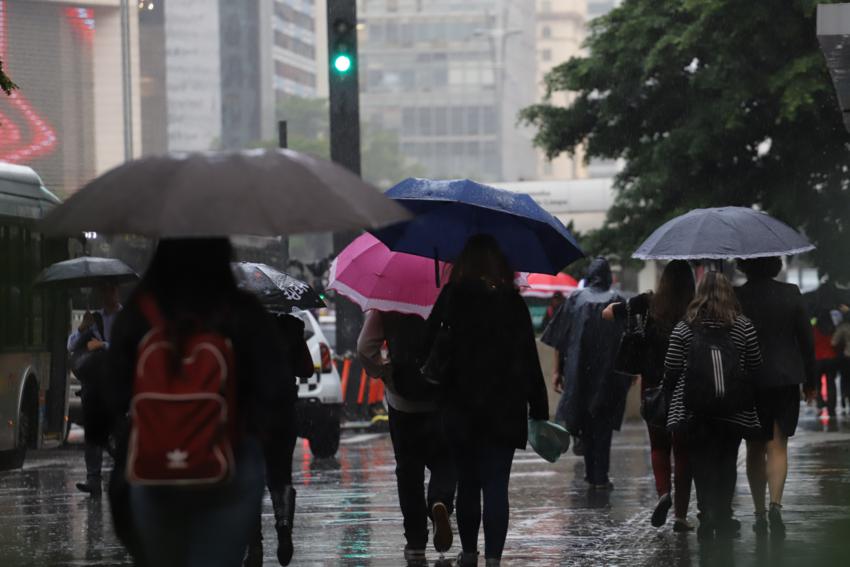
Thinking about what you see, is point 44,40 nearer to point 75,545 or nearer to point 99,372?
point 75,545

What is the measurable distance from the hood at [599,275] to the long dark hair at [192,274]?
888 centimetres

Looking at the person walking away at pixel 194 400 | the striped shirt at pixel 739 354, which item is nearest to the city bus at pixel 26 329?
the striped shirt at pixel 739 354

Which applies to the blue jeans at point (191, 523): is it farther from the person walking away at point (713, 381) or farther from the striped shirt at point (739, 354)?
the striped shirt at point (739, 354)

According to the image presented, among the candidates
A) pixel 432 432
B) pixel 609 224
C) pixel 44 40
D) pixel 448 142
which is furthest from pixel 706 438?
pixel 448 142

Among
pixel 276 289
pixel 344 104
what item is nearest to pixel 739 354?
pixel 276 289

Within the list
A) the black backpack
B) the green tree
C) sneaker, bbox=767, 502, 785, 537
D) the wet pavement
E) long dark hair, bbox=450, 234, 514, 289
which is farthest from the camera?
the green tree

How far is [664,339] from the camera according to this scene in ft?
36.2

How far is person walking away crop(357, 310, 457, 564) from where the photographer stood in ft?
31.3

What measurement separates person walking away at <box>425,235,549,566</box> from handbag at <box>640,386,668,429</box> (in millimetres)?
1944

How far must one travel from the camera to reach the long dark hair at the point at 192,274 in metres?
5.44

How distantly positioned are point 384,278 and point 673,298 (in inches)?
73.6

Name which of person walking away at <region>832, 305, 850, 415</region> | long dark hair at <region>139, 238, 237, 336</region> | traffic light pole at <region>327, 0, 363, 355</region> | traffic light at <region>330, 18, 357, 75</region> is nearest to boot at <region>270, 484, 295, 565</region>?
long dark hair at <region>139, 238, 237, 336</region>

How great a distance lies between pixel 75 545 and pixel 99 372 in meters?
5.84

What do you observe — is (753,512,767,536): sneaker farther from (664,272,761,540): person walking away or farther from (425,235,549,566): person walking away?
(425,235,549,566): person walking away
